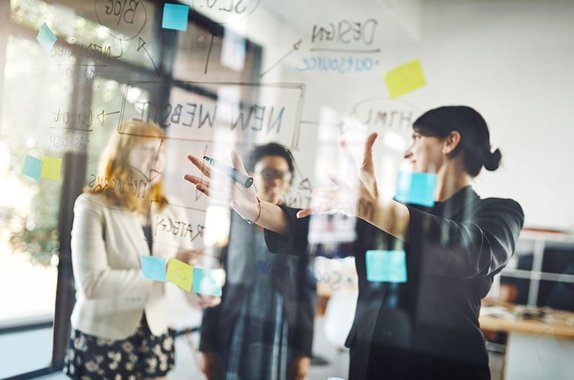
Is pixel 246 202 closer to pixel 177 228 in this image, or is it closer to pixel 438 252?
pixel 177 228

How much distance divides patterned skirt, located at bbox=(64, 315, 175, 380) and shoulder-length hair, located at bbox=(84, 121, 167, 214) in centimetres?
35

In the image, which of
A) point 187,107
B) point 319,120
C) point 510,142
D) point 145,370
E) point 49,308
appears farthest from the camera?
point 49,308

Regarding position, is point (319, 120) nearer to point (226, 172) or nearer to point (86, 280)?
point (226, 172)

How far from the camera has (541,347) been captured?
1188mm

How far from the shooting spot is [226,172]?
1.45m

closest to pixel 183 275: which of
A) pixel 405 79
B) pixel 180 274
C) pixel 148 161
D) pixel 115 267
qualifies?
pixel 180 274

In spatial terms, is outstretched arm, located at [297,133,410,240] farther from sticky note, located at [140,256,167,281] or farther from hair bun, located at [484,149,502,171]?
sticky note, located at [140,256,167,281]

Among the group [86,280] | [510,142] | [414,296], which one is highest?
[510,142]

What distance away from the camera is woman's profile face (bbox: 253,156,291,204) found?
1.40 meters

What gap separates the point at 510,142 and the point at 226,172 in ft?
2.30

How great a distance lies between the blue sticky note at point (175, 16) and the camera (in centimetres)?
151

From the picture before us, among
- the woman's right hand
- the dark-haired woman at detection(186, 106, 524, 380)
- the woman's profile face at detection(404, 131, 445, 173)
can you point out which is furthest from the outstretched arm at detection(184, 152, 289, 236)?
the woman's profile face at detection(404, 131, 445, 173)

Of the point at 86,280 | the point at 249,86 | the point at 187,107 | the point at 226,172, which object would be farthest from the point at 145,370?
the point at 249,86

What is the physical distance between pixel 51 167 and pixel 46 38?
0.40m
